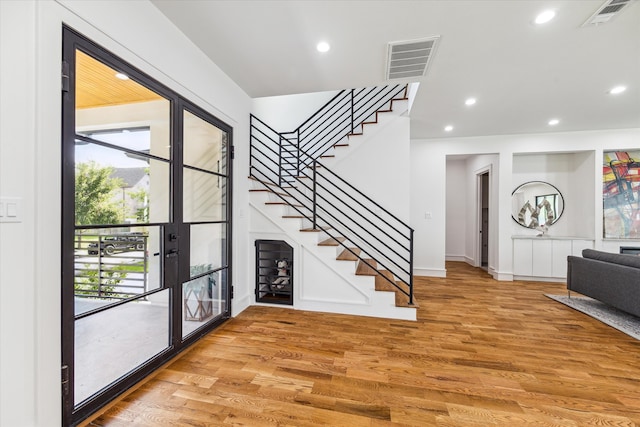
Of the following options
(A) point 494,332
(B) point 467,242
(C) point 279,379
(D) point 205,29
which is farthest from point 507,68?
(B) point 467,242

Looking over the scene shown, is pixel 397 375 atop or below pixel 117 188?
below

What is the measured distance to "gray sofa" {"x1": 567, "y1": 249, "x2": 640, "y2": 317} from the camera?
9.96 feet

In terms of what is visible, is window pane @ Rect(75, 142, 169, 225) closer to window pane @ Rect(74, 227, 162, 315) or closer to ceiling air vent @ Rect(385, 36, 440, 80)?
window pane @ Rect(74, 227, 162, 315)

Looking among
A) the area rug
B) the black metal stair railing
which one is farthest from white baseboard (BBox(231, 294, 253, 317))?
the area rug

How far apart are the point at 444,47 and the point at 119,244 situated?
3.29m

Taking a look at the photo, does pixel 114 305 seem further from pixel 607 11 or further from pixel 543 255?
pixel 543 255

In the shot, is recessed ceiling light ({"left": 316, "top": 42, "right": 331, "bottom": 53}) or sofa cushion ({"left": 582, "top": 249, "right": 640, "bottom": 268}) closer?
recessed ceiling light ({"left": 316, "top": 42, "right": 331, "bottom": 53})

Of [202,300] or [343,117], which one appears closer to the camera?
[202,300]

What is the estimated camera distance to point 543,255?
517cm

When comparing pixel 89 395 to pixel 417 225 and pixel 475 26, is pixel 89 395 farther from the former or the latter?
pixel 417 225

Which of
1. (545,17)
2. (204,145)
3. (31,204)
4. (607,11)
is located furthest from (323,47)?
(31,204)

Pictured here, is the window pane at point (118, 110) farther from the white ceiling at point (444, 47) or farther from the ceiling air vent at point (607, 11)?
the ceiling air vent at point (607, 11)

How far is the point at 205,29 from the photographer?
236cm

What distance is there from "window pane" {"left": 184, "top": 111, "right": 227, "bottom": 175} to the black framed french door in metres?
0.02
